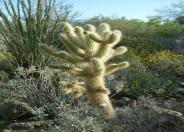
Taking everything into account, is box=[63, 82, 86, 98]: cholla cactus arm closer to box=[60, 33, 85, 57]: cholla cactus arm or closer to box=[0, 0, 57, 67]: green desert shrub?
box=[60, 33, 85, 57]: cholla cactus arm

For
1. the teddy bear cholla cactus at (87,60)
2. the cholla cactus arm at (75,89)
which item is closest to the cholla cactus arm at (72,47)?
the teddy bear cholla cactus at (87,60)

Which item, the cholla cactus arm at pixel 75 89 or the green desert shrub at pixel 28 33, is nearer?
the cholla cactus arm at pixel 75 89

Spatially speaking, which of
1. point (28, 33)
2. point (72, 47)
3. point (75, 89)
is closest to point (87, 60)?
point (72, 47)

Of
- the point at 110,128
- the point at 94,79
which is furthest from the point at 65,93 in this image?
the point at 110,128

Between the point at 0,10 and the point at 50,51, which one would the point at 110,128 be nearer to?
the point at 50,51

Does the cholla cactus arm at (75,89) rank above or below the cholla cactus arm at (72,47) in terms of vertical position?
below

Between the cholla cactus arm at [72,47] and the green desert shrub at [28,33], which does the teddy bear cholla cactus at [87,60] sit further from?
the green desert shrub at [28,33]

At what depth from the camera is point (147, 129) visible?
6.07 meters

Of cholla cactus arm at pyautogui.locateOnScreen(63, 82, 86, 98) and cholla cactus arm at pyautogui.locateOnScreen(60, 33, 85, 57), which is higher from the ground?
cholla cactus arm at pyautogui.locateOnScreen(60, 33, 85, 57)

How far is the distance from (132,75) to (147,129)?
15.8 feet

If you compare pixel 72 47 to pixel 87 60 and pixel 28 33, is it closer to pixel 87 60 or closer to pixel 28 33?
pixel 87 60

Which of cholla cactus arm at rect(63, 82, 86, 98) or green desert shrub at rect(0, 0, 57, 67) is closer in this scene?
cholla cactus arm at rect(63, 82, 86, 98)

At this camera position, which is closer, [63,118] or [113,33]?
[63,118]

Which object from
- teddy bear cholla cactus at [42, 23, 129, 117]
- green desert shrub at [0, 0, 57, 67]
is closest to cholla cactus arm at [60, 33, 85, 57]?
teddy bear cholla cactus at [42, 23, 129, 117]
